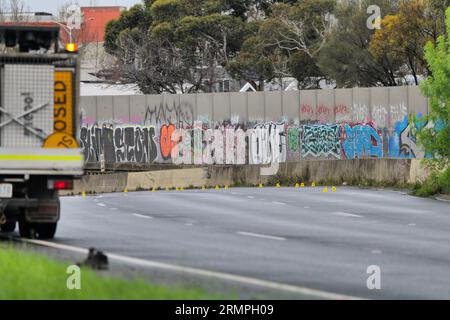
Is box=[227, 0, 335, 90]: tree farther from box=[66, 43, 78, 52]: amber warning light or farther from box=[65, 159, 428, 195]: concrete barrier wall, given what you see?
box=[66, 43, 78, 52]: amber warning light

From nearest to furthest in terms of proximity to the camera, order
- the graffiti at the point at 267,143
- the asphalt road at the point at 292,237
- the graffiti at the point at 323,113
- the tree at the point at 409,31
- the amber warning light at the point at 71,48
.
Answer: the asphalt road at the point at 292,237, the amber warning light at the point at 71,48, the graffiti at the point at 323,113, the graffiti at the point at 267,143, the tree at the point at 409,31

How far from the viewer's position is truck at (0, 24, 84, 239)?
1966 cm

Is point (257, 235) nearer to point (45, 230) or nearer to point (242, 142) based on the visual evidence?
point (45, 230)

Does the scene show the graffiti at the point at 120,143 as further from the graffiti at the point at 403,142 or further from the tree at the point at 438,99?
the tree at the point at 438,99

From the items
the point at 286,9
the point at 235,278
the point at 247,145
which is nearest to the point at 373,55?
the point at 286,9

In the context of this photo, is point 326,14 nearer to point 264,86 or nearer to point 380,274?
point 264,86

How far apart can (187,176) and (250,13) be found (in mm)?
57580

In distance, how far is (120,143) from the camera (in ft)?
228

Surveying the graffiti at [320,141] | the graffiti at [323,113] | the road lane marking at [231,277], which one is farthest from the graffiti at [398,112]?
the road lane marking at [231,277]

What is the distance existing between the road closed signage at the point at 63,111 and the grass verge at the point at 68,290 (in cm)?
590

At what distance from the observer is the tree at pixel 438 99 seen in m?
36.6

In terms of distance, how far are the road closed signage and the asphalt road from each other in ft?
4.85

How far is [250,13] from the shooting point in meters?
107

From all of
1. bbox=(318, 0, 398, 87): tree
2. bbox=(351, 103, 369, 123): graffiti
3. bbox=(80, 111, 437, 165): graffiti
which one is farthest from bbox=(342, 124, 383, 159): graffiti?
bbox=(318, 0, 398, 87): tree
